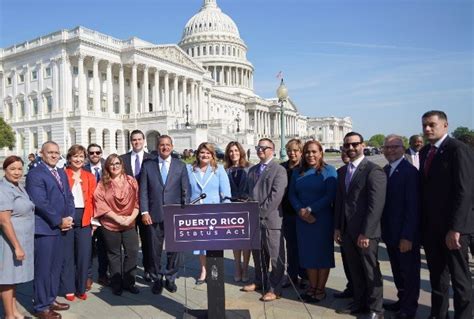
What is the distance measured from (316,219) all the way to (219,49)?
4359 inches

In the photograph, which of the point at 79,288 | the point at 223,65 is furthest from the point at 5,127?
the point at 223,65

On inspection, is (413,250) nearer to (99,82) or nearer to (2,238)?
(2,238)

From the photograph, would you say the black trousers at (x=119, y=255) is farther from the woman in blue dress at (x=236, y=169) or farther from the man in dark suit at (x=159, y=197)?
the woman in blue dress at (x=236, y=169)

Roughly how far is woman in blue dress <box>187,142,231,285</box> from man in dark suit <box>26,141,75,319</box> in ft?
7.07

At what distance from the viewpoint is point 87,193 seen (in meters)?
6.62

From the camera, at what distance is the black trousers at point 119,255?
6.69 metres

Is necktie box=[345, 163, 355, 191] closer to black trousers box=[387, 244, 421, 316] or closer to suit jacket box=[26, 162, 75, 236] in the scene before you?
black trousers box=[387, 244, 421, 316]

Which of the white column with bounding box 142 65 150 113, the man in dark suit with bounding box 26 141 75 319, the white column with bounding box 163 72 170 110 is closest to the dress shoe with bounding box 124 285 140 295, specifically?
the man in dark suit with bounding box 26 141 75 319

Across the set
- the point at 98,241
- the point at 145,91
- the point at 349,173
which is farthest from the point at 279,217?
the point at 145,91

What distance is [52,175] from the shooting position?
594cm

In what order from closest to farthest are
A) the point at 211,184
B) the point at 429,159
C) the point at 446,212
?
the point at 446,212
the point at 429,159
the point at 211,184

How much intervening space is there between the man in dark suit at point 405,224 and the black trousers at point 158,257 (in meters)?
3.50

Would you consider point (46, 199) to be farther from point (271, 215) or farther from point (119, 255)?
point (271, 215)

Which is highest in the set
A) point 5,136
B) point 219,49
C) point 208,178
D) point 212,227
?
point 219,49
